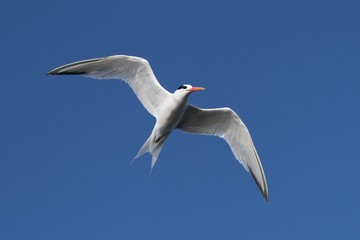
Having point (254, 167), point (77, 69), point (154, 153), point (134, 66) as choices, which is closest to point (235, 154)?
point (254, 167)


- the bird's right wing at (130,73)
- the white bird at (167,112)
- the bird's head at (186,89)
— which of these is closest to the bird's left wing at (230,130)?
the white bird at (167,112)

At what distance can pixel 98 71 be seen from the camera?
17.8 meters

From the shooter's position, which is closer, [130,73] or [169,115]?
[169,115]

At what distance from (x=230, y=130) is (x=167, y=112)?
2.84 meters

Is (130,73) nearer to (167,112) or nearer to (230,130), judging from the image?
(167,112)

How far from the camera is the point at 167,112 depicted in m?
17.4

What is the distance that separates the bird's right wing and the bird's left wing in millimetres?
1179

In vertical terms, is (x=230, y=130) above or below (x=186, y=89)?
below

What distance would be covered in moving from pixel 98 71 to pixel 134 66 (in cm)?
110

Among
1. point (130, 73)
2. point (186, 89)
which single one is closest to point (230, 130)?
point (186, 89)

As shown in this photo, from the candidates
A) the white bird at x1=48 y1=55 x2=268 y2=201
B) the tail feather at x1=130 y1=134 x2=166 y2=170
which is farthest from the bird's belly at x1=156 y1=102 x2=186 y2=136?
the tail feather at x1=130 y1=134 x2=166 y2=170

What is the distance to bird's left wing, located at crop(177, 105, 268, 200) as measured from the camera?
18.7 metres

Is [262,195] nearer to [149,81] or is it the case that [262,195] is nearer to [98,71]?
[149,81]

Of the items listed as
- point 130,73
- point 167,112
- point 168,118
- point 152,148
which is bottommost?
point 152,148
